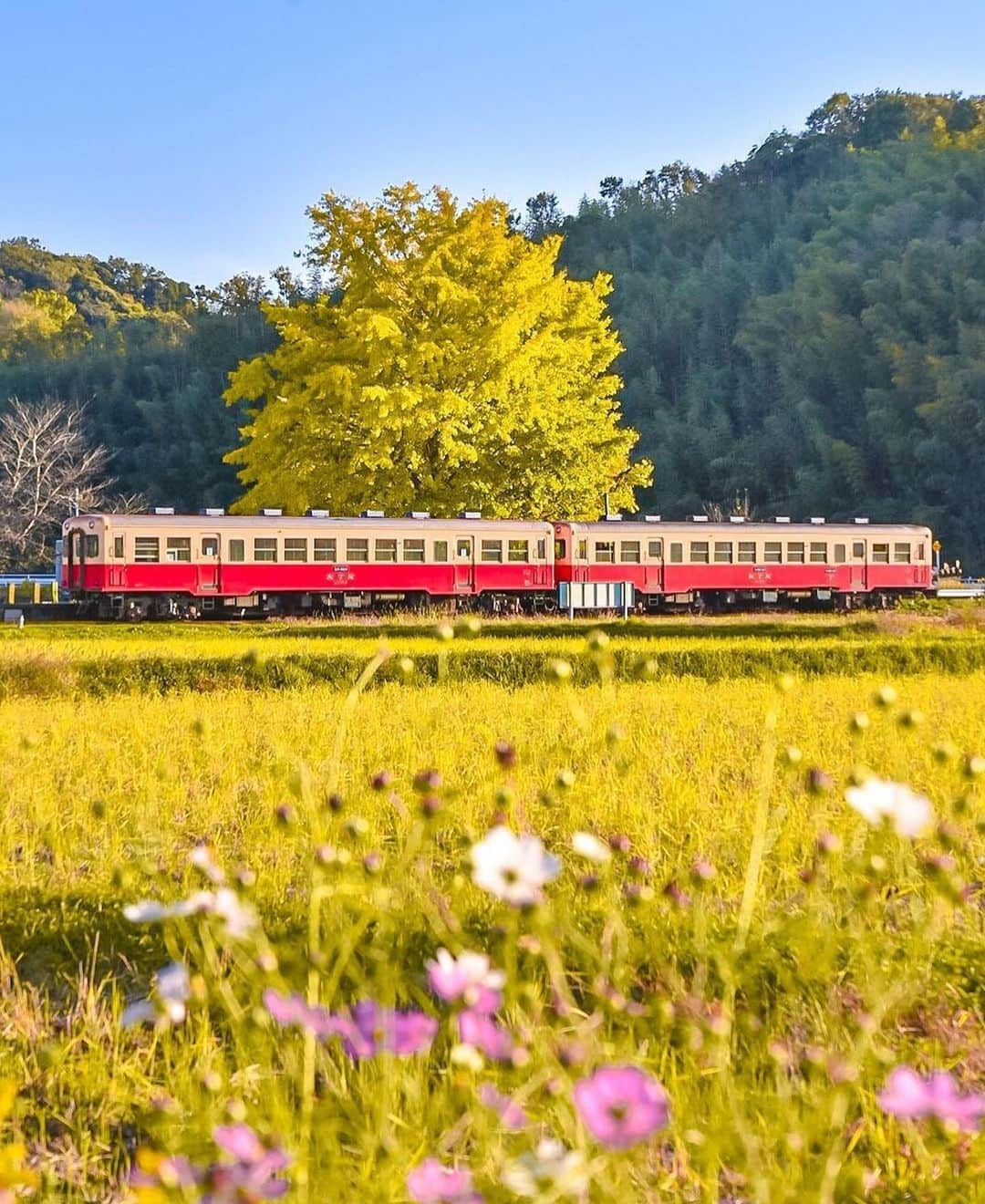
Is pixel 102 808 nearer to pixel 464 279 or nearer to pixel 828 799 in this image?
pixel 828 799

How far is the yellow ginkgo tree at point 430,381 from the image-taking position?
2303 centimetres

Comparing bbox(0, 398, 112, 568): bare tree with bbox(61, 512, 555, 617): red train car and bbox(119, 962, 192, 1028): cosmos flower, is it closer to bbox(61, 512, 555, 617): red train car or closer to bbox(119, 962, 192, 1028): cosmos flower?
bbox(61, 512, 555, 617): red train car

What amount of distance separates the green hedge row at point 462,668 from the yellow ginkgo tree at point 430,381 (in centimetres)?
1155

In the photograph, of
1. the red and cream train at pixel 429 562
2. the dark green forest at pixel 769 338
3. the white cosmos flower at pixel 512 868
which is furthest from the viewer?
the dark green forest at pixel 769 338

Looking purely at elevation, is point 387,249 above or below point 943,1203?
above

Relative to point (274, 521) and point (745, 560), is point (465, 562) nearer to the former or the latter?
point (274, 521)

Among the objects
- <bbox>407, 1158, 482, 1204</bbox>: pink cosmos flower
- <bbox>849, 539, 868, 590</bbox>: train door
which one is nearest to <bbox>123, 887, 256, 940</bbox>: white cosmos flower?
<bbox>407, 1158, 482, 1204</bbox>: pink cosmos flower

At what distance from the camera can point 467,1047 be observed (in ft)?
5.40

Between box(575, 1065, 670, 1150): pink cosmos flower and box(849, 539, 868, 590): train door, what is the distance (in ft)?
86.8

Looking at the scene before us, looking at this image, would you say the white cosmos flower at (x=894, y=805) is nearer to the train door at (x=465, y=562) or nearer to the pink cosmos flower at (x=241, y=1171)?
the pink cosmos flower at (x=241, y=1171)

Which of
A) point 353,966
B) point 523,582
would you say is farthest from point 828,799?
point 523,582

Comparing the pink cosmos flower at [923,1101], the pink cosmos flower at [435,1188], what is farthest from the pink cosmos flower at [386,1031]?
the pink cosmos flower at [923,1101]

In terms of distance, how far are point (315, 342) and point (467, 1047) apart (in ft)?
75.2

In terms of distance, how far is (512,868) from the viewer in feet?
5.65
